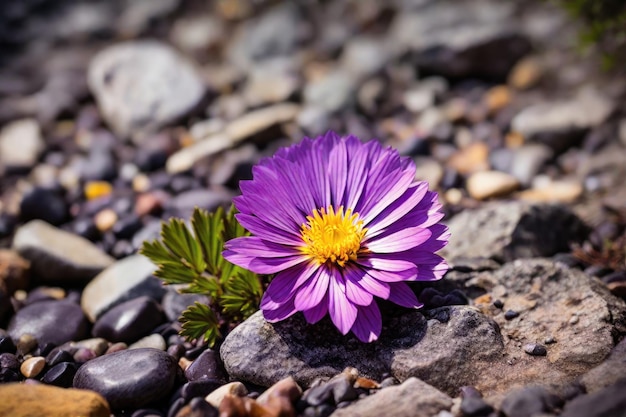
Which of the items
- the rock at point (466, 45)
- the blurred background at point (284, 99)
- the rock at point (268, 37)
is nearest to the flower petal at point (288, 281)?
the blurred background at point (284, 99)

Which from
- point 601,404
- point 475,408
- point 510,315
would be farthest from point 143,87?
point 601,404

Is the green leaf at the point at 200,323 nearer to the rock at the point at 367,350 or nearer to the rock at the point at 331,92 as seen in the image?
the rock at the point at 367,350

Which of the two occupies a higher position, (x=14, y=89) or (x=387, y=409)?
(x=14, y=89)

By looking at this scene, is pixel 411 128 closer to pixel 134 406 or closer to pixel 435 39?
pixel 435 39

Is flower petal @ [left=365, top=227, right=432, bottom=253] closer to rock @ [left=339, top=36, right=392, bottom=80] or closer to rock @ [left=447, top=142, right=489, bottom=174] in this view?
rock @ [left=447, top=142, right=489, bottom=174]

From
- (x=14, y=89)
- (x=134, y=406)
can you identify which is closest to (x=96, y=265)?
(x=134, y=406)

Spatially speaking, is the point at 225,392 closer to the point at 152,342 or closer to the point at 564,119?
the point at 152,342

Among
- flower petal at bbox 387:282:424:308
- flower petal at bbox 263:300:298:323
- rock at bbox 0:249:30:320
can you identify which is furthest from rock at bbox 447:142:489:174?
rock at bbox 0:249:30:320
